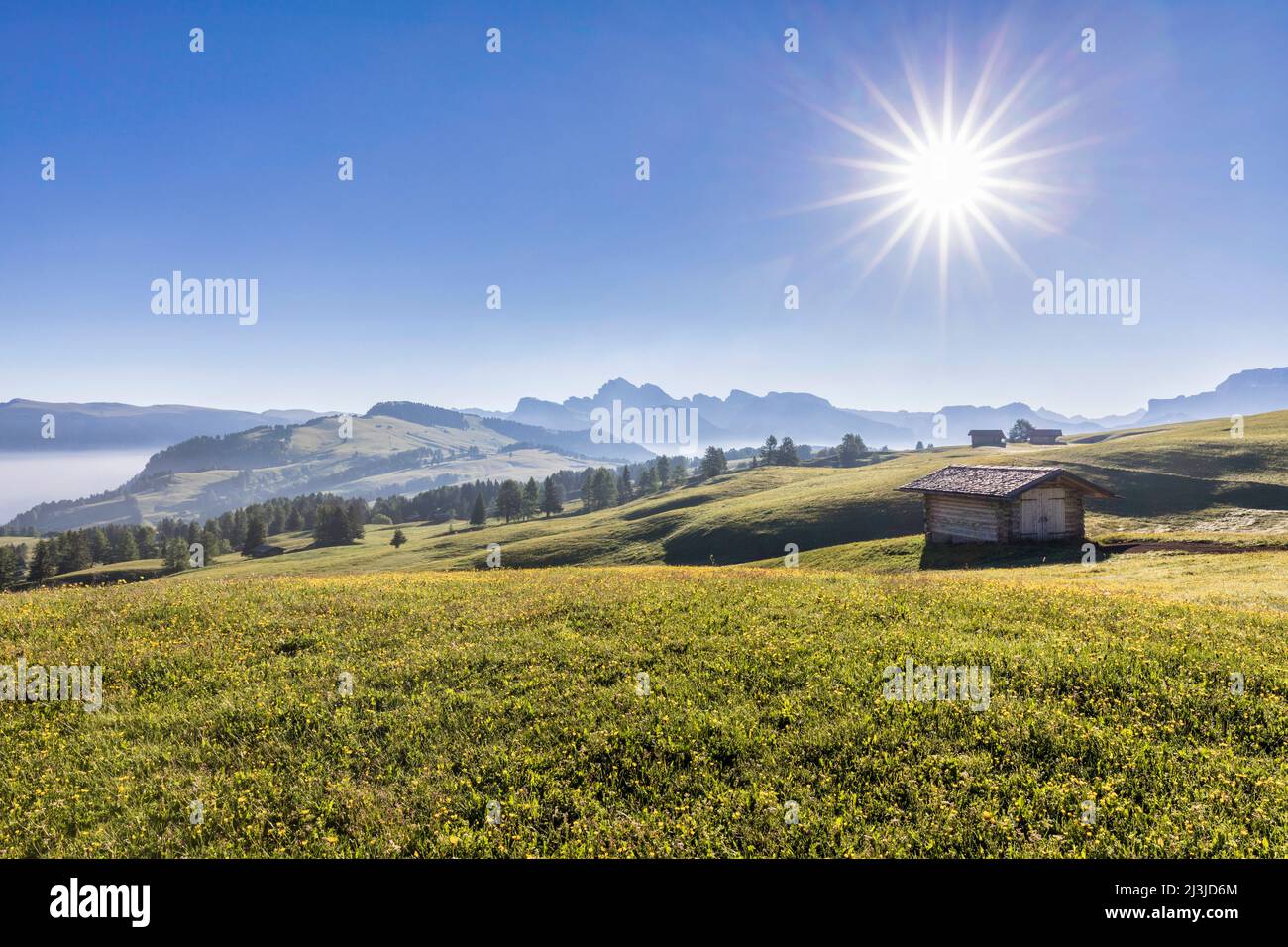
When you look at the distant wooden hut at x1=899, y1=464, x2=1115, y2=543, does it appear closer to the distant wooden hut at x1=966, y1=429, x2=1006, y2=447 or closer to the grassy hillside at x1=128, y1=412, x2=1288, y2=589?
the grassy hillside at x1=128, y1=412, x2=1288, y2=589

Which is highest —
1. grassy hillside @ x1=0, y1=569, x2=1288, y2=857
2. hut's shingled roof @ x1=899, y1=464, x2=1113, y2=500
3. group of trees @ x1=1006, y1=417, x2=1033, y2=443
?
group of trees @ x1=1006, y1=417, x2=1033, y2=443

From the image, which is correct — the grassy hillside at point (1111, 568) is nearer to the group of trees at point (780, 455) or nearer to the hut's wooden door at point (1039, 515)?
the hut's wooden door at point (1039, 515)

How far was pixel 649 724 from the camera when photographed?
9500 mm

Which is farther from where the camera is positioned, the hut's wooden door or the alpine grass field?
the hut's wooden door

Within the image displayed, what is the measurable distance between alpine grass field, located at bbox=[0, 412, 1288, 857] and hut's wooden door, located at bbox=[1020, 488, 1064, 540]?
876 inches

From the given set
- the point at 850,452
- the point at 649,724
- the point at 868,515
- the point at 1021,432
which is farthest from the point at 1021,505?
the point at 1021,432

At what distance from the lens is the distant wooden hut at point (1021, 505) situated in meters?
39.8

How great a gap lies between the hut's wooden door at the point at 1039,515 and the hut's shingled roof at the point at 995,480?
1.12m

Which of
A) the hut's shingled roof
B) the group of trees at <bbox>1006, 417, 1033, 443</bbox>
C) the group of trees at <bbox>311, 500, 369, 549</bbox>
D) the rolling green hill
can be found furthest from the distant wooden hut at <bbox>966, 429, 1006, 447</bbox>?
the group of trees at <bbox>311, 500, 369, 549</bbox>

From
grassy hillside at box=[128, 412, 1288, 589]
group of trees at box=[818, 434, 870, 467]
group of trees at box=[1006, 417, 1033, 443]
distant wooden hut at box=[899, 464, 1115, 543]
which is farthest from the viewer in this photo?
group of trees at box=[818, 434, 870, 467]

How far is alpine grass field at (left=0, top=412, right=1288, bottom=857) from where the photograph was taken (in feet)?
23.3
